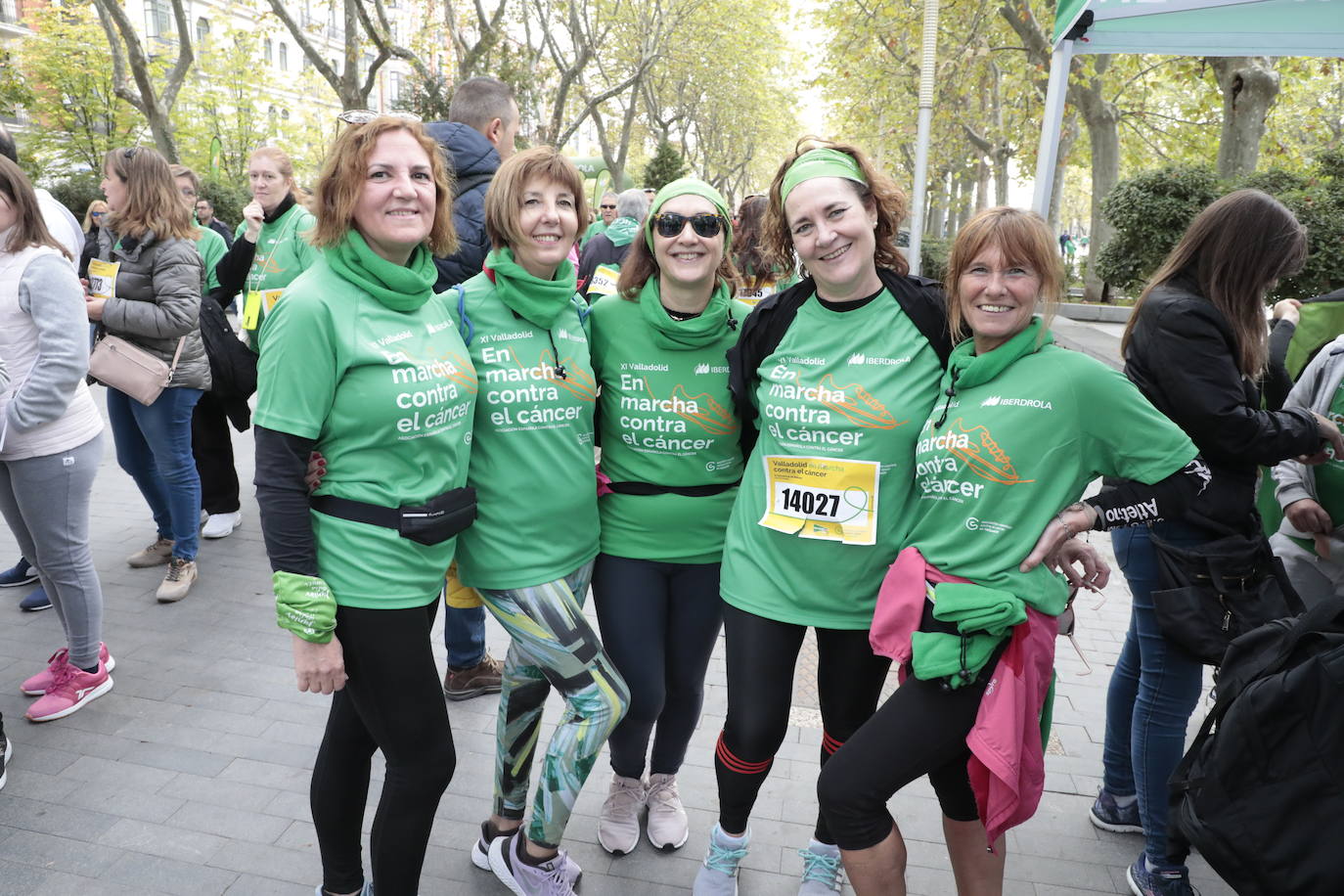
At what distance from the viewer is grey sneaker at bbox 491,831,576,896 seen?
2635 millimetres

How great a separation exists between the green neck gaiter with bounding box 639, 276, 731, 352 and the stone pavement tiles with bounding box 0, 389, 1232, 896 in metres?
1.62

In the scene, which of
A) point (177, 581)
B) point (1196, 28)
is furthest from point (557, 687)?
point (1196, 28)

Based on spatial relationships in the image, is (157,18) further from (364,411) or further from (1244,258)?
(1244,258)

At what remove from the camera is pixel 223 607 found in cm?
476

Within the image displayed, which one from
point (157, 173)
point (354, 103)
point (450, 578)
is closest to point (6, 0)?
point (354, 103)

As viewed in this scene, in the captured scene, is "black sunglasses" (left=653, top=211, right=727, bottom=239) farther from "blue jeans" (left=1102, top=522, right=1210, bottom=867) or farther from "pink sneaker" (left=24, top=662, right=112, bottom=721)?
"pink sneaker" (left=24, top=662, right=112, bottom=721)

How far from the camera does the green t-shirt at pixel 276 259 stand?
12.8 feet

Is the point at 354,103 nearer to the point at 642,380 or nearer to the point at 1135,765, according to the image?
the point at 642,380

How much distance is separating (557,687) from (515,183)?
4.50ft

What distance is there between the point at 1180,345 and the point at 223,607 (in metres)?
4.43

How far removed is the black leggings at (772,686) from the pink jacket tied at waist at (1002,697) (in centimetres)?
24

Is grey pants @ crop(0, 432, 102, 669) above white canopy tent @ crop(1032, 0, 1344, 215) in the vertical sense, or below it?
below

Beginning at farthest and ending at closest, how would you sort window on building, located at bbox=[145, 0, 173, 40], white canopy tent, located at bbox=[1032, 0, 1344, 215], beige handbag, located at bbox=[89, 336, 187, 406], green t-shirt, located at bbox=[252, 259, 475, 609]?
window on building, located at bbox=[145, 0, 173, 40] < beige handbag, located at bbox=[89, 336, 187, 406] < white canopy tent, located at bbox=[1032, 0, 1344, 215] < green t-shirt, located at bbox=[252, 259, 475, 609]

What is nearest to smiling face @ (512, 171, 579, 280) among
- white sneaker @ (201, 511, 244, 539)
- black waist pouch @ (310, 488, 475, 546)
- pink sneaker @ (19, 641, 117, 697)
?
black waist pouch @ (310, 488, 475, 546)
